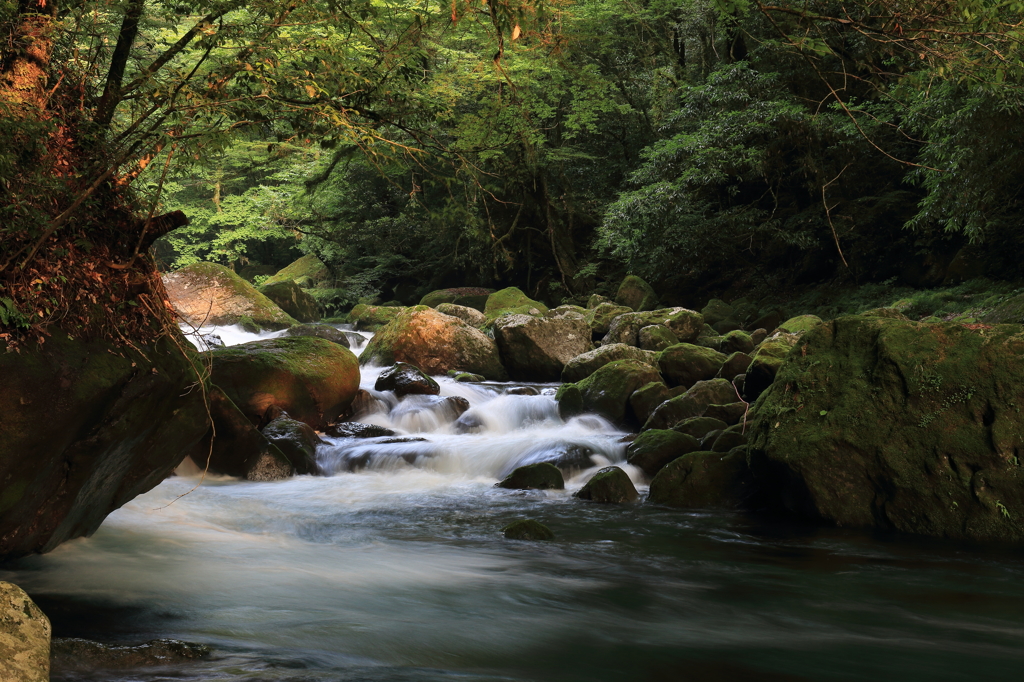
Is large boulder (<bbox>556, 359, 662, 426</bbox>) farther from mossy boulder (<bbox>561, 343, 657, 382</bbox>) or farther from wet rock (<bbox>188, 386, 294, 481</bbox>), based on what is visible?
wet rock (<bbox>188, 386, 294, 481</bbox>)

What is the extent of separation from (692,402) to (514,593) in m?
5.35

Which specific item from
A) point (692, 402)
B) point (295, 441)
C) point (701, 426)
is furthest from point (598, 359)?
point (295, 441)

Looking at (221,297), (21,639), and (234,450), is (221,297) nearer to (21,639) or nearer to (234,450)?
(234,450)

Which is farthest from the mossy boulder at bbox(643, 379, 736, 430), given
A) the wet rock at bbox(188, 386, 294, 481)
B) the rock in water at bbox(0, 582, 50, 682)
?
the rock in water at bbox(0, 582, 50, 682)

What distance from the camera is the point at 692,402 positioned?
9.90 m

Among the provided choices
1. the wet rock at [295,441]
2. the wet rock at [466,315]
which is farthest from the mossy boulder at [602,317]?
the wet rock at [295,441]

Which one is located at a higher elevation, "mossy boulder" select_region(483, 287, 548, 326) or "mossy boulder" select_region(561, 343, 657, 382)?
"mossy boulder" select_region(483, 287, 548, 326)

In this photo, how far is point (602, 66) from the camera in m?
22.6

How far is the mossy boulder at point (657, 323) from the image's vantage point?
15203mm

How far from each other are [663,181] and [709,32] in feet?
21.1

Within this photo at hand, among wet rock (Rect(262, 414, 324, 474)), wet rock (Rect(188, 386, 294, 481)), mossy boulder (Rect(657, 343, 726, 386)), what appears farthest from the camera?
mossy boulder (Rect(657, 343, 726, 386))

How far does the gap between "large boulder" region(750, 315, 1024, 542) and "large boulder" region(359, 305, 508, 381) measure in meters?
8.28

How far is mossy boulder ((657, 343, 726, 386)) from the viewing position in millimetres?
11570

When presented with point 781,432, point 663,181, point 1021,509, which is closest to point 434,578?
point 781,432
